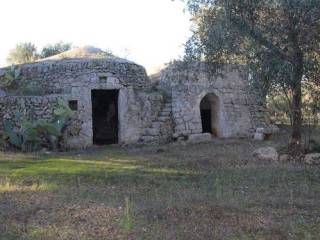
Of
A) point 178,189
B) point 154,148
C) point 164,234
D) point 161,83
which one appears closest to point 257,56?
point 178,189

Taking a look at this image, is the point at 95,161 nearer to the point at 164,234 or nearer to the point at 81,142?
the point at 81,142

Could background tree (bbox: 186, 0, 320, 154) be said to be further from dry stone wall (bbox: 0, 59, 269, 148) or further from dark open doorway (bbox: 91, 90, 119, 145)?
dark open doorway (bbox: 91, 90, 119, 145)

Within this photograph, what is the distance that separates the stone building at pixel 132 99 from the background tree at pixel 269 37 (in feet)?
18.2

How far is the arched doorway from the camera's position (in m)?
19.9

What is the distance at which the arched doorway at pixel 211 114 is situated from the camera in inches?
785

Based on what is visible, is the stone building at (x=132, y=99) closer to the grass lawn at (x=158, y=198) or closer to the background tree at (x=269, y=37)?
the grass lawn at (x=158, y=198)

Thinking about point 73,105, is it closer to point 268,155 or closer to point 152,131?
point 152,131

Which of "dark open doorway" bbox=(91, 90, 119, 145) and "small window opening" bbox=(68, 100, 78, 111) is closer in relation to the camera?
"small window opening" bbox=(68, 100, 78, 111)

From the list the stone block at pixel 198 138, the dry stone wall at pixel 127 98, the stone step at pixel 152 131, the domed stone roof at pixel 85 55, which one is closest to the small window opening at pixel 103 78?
the dry stone wall at pixel 127 98

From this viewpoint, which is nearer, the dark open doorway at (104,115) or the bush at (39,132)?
the bush at (39,132)

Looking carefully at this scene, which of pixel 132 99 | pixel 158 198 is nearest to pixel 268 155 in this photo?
pixel 158 198

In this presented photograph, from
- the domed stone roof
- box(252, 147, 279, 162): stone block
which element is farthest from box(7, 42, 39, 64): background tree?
box(252, 147, 279, 162): stone block

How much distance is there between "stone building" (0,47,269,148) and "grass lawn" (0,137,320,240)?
363 centimetres

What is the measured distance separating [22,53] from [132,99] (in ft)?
51.3
